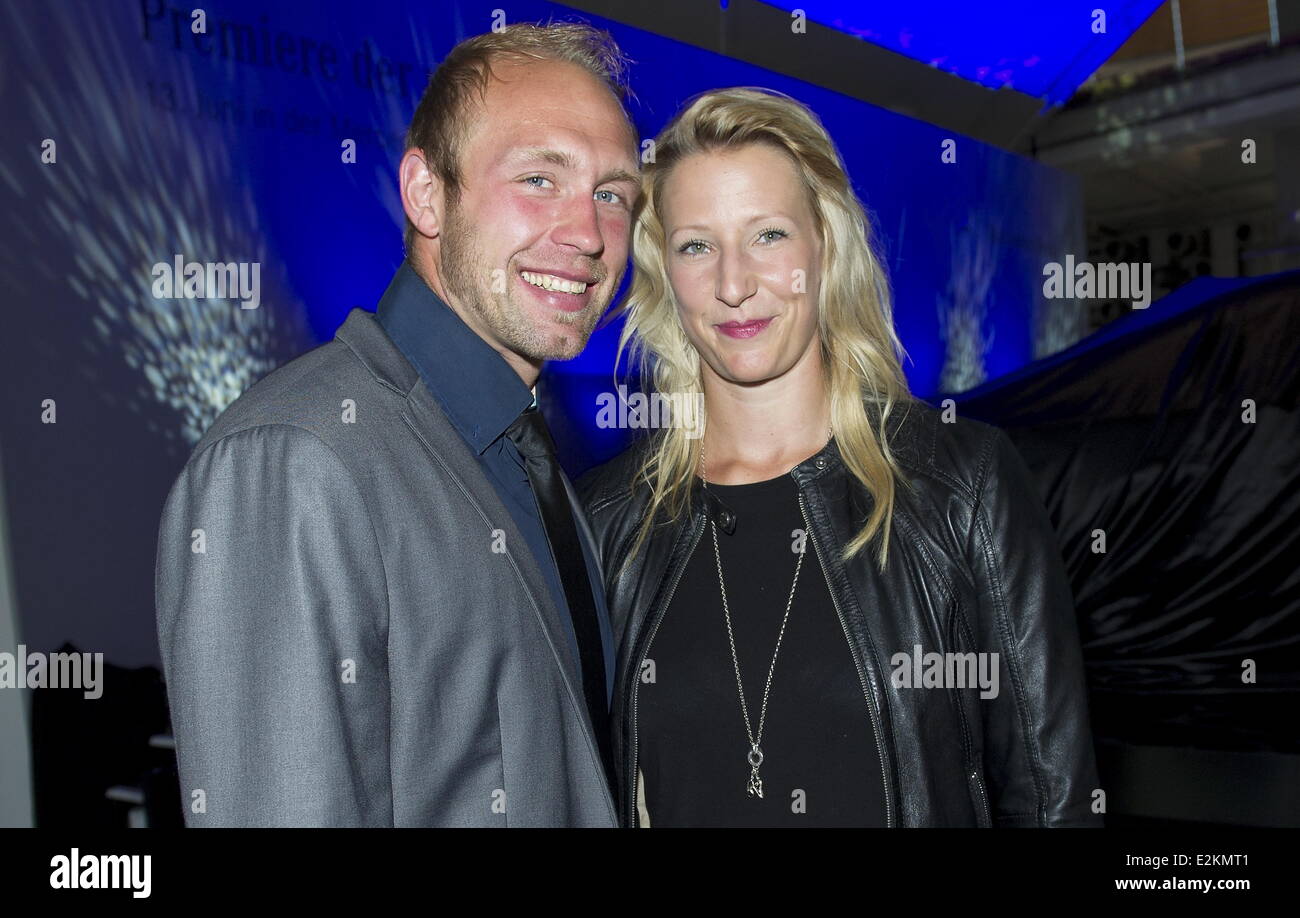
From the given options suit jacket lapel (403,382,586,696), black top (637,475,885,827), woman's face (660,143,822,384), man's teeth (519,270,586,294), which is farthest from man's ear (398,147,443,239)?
black top (637,475,885,827)

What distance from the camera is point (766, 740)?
59.6 inches

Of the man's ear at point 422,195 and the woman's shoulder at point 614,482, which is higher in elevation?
Answer: the man's ear at point 422,195

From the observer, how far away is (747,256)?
167cm

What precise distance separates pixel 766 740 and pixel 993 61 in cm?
696

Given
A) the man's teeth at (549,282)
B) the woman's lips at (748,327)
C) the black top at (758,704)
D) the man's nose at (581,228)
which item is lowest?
the black top at (758,704)

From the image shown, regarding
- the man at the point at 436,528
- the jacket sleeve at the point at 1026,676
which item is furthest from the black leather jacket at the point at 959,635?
the man at the point at 436,528

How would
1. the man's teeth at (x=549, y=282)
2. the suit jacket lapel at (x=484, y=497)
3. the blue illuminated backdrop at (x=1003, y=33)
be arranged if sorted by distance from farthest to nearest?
the blue illuminated backdrop at (x=1003, y=33) < the man's teeth at (x=549, y=282) < the suit jacket lapel at (x=484, y=497)

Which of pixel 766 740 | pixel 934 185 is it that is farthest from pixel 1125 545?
pixel 934 185

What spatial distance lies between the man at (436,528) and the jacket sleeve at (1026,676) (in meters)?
0.59

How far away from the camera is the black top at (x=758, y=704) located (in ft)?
4.90

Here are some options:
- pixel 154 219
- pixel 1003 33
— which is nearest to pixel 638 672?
pixel 154 219

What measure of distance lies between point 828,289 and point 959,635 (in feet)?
2.04

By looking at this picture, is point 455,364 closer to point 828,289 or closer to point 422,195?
point 422,195

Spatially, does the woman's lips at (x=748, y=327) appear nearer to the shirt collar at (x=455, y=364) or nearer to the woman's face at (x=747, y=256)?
the woman's face at (x=747, y=256)
